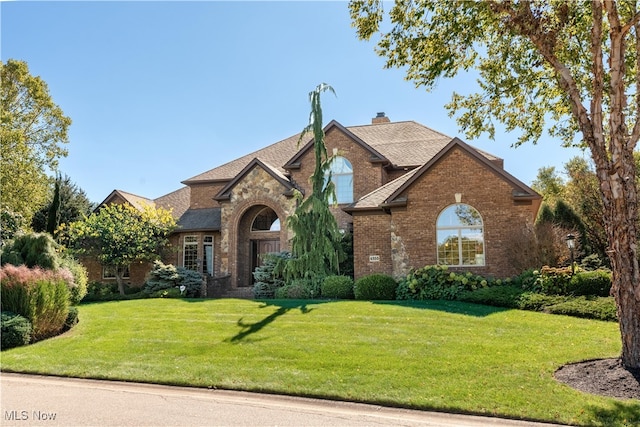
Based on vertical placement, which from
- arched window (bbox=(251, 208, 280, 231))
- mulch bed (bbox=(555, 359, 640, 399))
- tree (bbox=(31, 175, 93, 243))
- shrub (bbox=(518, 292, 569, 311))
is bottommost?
mulch bed (bbox=(555, 359, 640, 399))

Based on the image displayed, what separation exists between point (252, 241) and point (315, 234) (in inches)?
262

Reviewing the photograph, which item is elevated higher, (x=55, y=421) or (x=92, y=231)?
(x=92, y=231)

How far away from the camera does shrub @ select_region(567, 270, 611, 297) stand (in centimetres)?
1481

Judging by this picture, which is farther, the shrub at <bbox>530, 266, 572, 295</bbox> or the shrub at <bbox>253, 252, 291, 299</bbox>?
the shrub at <bbox>253, 252, 291, 299</bbox>

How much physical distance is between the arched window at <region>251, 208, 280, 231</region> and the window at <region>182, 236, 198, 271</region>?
10.3 feet

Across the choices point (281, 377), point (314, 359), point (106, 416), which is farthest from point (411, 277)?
point (106, 416)

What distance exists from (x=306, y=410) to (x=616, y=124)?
24.1 ft

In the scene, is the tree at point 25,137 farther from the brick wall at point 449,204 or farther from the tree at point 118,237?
the brick wall at point 449,204

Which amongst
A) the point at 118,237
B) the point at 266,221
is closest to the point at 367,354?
the point at 118,237

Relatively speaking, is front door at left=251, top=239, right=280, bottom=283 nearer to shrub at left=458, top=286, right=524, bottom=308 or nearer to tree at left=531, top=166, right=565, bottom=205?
shrub at left=458, top=286, right=524, bottom=308

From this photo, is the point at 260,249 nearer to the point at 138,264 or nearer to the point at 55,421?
the point at 138,264

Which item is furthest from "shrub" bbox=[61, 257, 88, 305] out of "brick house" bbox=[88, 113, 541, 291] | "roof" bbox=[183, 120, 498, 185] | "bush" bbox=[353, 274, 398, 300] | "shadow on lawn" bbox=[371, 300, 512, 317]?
"roof" bbox=[183, 120, 498, 185]

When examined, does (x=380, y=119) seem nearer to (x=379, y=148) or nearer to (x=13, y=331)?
(x=379, y=148)

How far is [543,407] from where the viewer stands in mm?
7059
